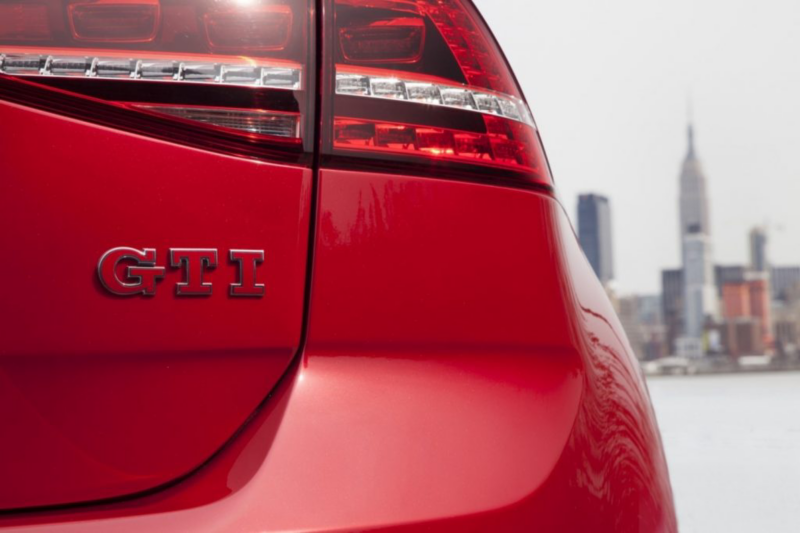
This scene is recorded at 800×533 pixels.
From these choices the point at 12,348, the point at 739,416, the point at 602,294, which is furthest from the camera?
the point at 739,416

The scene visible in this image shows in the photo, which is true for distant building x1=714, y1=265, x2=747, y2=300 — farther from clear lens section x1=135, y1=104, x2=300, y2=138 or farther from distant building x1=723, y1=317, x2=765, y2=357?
clear lens section x1=135, y1=104, x2=300, y2=138

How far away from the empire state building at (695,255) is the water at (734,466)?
50.4 meters

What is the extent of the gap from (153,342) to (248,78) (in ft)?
0.72

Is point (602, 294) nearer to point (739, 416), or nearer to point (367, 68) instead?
point (367, 68)

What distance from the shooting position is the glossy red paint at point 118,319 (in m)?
0.67

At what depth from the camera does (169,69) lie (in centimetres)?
71

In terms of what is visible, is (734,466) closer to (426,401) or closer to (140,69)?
(426,401)

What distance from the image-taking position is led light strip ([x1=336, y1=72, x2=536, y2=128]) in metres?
0.75

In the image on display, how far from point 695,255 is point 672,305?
10.1 meters

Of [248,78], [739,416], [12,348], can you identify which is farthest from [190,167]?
[739,416]

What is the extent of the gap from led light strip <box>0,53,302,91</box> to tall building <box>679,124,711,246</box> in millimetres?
79440

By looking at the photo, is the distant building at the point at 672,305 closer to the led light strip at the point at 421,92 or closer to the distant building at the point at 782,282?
the distant building at the point at 782,282

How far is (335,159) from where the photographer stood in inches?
29.0

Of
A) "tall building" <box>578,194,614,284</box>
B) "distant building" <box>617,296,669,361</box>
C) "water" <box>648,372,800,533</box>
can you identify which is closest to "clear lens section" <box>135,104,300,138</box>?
"water" <box>648,372,800,533</box>
